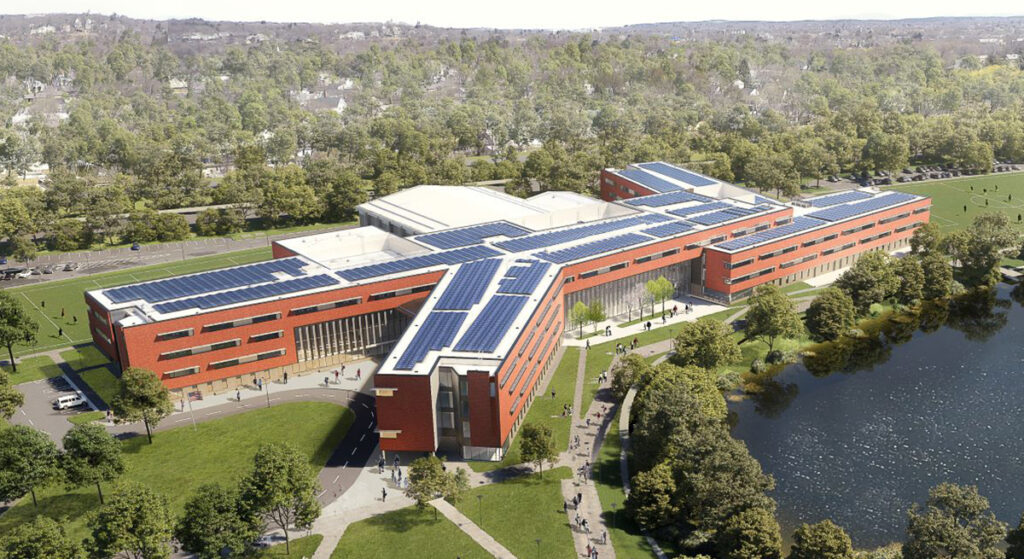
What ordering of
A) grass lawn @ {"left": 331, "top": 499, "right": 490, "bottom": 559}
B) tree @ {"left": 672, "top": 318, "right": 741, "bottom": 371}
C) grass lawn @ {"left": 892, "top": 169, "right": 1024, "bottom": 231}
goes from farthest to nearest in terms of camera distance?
grass lawn @ {"left": 892, "top": 169, "right": 1024, "bottom": 231} < tree @ {"left": 672, "top": 318, "right": 741, "bottom": 371} < grass lawn @ {"left": 331, "top": 499, "right": 490, "bottom": 559}

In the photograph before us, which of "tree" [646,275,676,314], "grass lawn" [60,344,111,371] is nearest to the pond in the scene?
"tree" [646,275,676,314]

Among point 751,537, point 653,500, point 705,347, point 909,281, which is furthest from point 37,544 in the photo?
point 909,281

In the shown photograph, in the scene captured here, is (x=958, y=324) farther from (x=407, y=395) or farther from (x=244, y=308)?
(x=244, y=308)

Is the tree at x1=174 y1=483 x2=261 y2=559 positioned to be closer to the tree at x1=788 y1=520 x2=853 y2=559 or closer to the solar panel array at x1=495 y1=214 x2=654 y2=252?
the tree at x1=788 y1=520 x2=853 y2=559

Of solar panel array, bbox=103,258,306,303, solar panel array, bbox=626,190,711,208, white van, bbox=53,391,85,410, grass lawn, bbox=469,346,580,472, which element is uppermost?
solar panel array, bbox=103,258,306,303

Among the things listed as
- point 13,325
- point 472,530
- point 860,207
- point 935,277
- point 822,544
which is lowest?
point 472,530

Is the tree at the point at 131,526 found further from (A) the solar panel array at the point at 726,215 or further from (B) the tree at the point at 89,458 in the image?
(A) the solar panel array at the point at 726,215

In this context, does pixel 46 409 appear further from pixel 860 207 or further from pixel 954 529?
pixel 860 207
